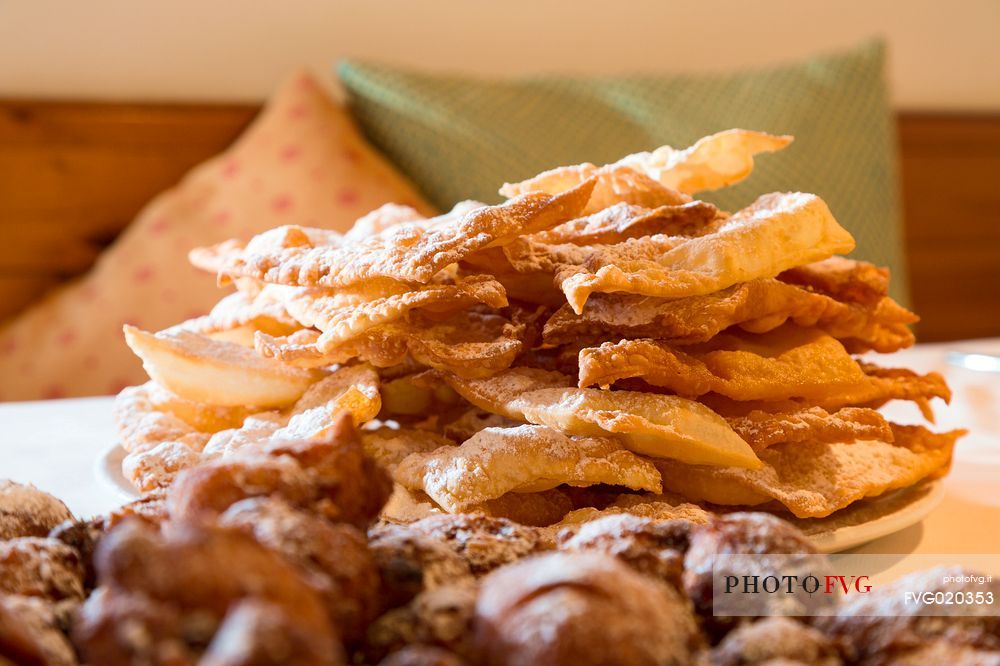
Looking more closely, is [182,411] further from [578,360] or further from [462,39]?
[462,39]

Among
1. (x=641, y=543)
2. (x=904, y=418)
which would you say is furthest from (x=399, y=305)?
(x=904, y=418)

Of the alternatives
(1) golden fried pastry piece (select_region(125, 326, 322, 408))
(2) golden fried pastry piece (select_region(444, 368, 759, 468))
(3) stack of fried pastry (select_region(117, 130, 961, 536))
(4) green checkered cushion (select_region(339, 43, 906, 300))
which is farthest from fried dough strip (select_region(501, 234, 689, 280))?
(4) green checkered cushion (select_region(339, 43, 906, 300))

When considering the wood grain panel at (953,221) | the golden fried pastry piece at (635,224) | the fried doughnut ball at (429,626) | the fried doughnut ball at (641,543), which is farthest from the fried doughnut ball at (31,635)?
the wood grain panel at (953,221)

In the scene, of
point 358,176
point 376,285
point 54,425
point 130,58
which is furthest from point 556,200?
point 130,58

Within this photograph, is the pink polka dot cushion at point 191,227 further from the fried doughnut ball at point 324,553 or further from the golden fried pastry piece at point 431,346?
the fried doughnut ball at point 324,553

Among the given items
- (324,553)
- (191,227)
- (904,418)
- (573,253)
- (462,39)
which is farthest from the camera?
(462,39)

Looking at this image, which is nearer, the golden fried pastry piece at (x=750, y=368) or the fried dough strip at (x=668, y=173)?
the golden fried pastry piece at (x=750, y=368)
